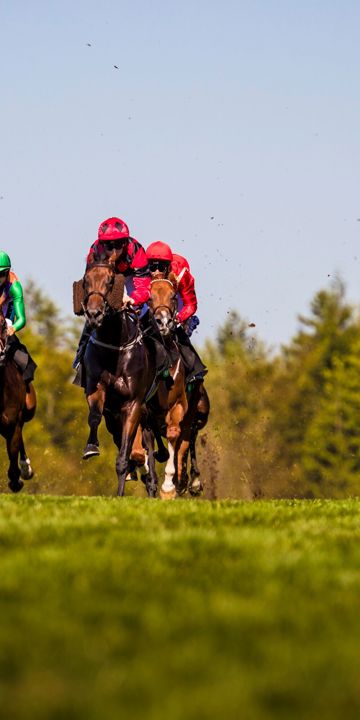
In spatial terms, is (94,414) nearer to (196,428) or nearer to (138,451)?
(138,451)

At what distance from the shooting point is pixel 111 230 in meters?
17.2

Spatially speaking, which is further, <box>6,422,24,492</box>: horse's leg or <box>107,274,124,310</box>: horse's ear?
<box>6,422,24,492</box>: horse's leg

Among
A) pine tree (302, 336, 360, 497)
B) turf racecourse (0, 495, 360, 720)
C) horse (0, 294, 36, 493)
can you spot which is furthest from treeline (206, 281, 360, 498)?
turf racecourse (0, 495, 360, 720)

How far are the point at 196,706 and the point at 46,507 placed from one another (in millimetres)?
7992

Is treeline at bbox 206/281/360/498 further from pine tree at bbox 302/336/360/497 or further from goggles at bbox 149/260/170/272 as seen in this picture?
goggles at bbox 149/260/170/272

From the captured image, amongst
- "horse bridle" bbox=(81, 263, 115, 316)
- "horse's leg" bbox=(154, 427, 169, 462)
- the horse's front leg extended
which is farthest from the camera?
"horse's leg" bbox=(154, 427, 169, 462)

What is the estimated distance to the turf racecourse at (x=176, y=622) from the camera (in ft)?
14.3

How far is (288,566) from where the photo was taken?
7680 mm

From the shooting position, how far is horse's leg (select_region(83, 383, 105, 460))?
1669cm

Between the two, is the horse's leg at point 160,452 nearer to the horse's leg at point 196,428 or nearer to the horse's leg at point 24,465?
the horse's leg at point 24,465

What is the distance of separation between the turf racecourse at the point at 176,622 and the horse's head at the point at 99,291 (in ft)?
20.7

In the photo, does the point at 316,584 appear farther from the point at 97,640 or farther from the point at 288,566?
the point at 97,640

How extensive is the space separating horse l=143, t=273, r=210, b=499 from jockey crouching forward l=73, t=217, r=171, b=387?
202 mm

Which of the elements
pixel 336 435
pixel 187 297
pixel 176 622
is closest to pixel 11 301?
pixel 187 297
